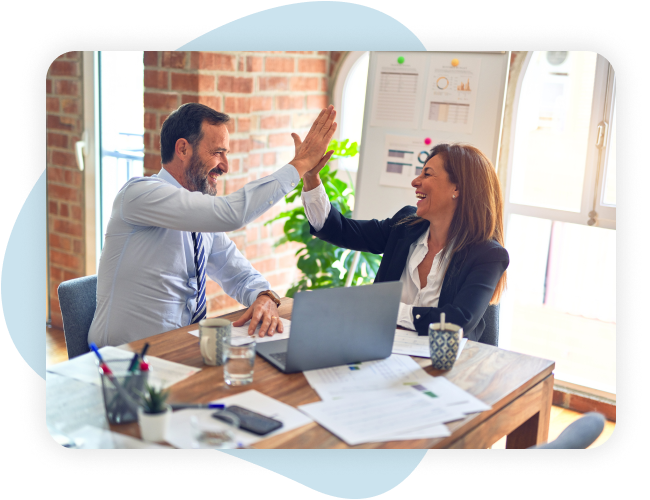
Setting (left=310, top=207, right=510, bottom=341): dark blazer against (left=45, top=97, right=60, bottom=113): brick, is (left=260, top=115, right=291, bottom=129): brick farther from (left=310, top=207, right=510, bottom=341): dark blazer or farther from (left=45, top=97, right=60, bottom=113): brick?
(left=45, top=97, right=60, bottom=113): brick

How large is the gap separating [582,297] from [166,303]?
1.52 m

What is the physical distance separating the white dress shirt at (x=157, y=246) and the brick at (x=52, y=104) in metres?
0.45

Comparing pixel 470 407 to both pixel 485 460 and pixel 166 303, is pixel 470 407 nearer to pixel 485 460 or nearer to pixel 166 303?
pixel 485 460

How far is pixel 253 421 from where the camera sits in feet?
3.58

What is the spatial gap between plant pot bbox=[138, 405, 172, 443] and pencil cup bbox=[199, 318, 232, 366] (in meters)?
0.27

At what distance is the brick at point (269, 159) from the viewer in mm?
2195

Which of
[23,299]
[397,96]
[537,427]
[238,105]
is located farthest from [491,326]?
[23,299]

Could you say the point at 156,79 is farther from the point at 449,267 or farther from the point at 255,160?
the point at 449,267

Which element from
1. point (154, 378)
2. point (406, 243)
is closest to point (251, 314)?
point (154, 378)

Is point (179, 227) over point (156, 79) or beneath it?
beneath

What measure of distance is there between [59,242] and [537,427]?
1200 millimetres

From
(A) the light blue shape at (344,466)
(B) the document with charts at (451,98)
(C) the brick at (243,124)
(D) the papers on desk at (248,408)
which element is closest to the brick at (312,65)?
(C) the brick at (243,124)

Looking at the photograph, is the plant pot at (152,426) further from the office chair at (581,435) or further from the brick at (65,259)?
the office chair at (581,435)

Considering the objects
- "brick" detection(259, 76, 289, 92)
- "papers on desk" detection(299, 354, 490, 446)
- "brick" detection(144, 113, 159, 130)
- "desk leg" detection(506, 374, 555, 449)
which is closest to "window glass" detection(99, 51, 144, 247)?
"brick" detection(144, 113, 159, 130)
